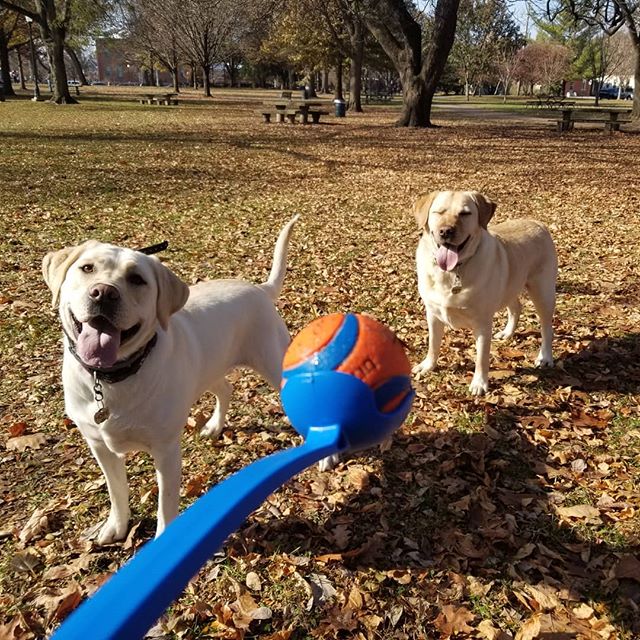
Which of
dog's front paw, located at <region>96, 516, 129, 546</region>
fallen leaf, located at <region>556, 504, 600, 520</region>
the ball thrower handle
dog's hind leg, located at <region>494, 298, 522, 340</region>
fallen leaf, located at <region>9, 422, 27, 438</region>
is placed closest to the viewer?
the ball thrower handle

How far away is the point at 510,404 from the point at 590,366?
45.9 inches

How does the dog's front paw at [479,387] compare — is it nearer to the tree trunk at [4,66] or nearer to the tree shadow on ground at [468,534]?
the tree shadow on ground at [468,534]

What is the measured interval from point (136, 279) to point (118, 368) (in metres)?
0.43

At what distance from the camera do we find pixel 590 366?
5375 millimetres

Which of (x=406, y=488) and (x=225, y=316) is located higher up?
(x=225, y=316)

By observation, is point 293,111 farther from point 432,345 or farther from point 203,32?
point 203,32

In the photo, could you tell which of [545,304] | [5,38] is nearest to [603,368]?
[545,304]

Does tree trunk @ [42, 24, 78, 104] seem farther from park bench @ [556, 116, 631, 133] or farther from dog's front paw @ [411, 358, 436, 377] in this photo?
dog's front paw @ [411, 358, 436, 377]

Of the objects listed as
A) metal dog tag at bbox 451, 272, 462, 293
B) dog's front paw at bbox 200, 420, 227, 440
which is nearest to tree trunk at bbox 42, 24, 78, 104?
dog's front paw at bbox 200, 420, 227, 440

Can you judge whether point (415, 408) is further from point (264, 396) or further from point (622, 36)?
point (622, 36)

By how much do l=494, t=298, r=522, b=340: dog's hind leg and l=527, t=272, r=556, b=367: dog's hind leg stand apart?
47 centimetres

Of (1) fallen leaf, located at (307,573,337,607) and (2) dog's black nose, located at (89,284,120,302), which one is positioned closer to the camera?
(2) dog's black nose, located at (89,284,120,302)

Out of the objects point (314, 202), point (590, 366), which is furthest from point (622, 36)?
point (590, 366)

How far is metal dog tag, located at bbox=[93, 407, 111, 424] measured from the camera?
2709mm
